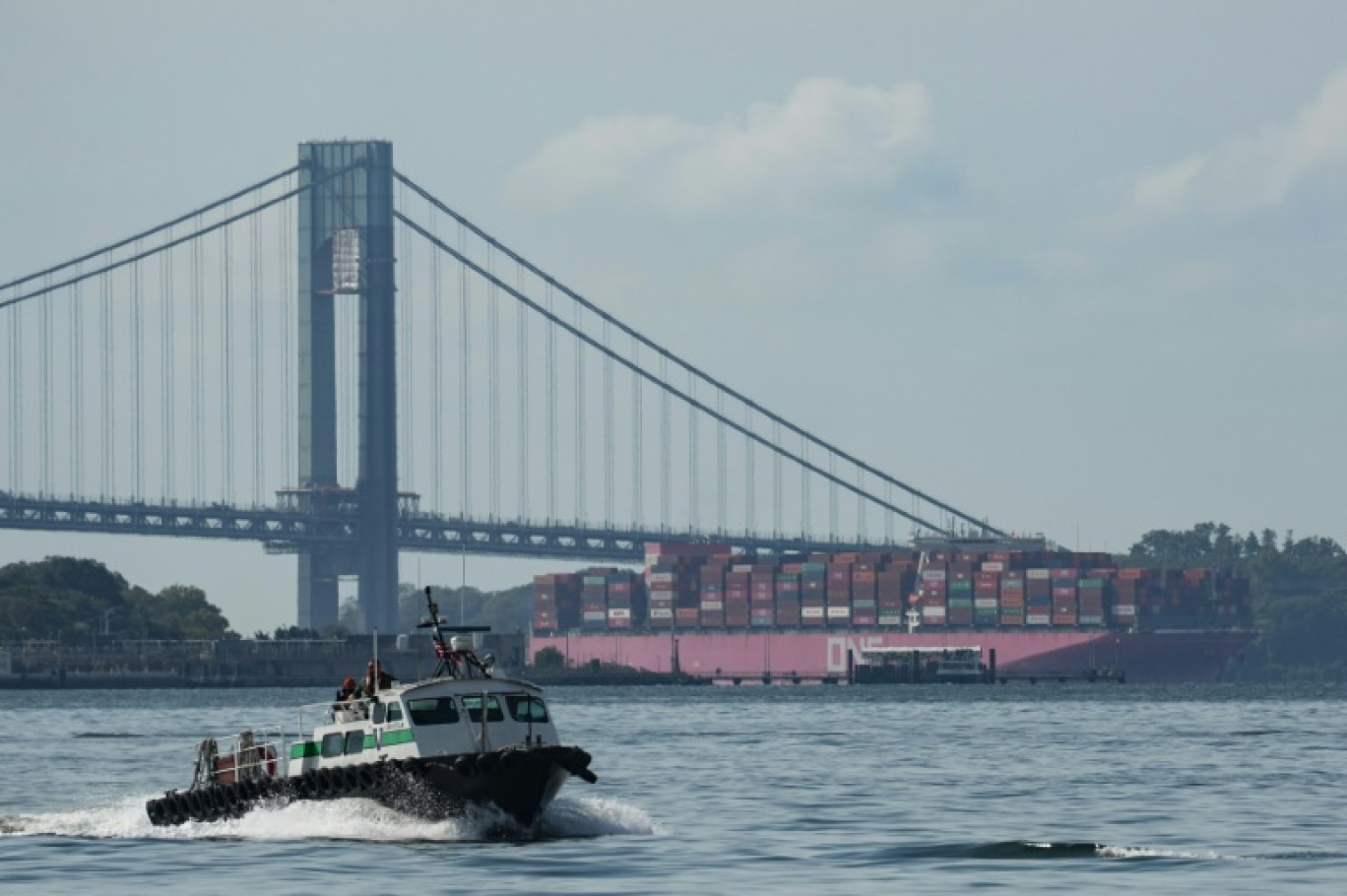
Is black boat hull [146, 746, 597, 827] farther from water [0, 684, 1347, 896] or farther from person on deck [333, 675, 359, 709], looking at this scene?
person on deck [333, 675, 359, 709]

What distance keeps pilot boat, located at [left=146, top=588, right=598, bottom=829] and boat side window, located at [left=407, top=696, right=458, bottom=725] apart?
20 millimetres

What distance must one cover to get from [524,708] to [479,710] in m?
1.10

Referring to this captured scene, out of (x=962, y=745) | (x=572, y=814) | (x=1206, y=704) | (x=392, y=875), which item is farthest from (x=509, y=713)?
(x=1206, y=704)

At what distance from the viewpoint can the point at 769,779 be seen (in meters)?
87.5

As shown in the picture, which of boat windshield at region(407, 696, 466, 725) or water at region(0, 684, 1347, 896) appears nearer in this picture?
water at region(0, 684, 1347, 896)

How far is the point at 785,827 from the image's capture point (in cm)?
6900

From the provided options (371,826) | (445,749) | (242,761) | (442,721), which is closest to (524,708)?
(442,721)

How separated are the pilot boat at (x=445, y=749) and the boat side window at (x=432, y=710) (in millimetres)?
20

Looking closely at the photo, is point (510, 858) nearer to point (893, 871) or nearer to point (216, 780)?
point (893, 871)

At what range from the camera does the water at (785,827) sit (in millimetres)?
57625

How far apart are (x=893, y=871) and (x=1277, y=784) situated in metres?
27.7

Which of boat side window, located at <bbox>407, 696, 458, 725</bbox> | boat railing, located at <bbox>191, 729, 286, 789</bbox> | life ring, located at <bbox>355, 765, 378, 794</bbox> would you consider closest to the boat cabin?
boat side window, located at <bbox>407, 696, 458, 725</bbox>

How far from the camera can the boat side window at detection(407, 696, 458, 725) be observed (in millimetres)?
63688

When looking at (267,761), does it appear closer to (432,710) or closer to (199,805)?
(199,805)
